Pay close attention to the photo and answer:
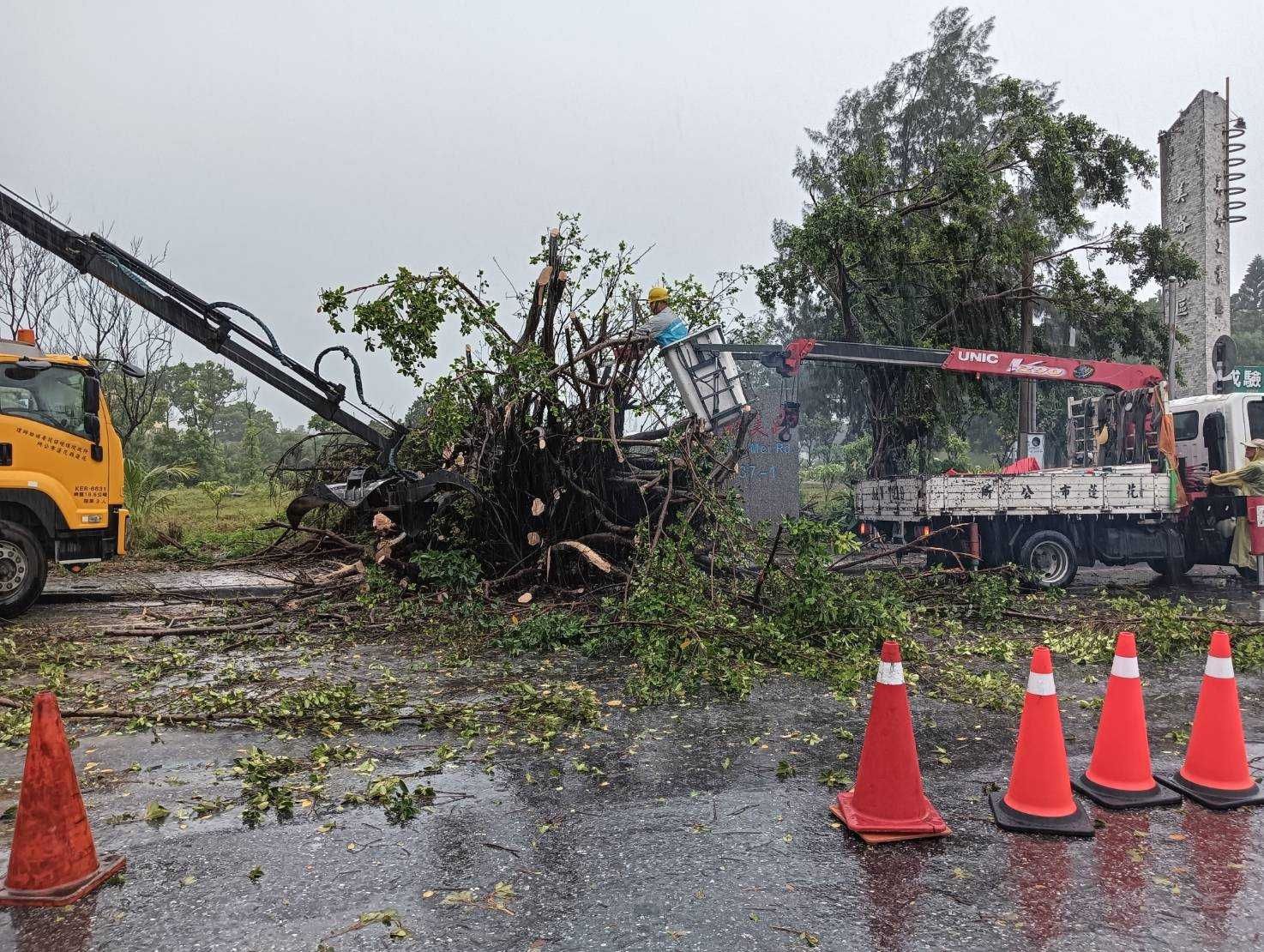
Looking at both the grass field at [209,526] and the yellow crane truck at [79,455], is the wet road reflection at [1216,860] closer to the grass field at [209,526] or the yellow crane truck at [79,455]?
the yellow crane truck at [79,455]

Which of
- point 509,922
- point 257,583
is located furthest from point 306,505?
point 509,922

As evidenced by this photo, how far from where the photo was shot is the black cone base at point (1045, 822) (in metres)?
3.79

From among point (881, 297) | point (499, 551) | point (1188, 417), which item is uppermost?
point (881, 297)

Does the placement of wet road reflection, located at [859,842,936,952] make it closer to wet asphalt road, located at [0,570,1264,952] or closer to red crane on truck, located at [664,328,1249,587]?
wet asphalt road, located at [0,570,1264,952]

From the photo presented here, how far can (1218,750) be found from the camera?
4.27 metres

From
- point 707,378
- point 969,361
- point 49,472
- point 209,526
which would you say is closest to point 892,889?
point 707,378

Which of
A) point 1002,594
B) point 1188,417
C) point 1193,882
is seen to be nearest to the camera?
point 1193,882

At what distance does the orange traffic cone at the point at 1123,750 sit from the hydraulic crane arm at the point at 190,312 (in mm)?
8358

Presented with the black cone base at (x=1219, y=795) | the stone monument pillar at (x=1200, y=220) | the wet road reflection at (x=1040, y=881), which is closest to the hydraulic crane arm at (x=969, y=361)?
the black cone base at (x=1219, y=795)

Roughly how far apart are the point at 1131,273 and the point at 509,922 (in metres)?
22.4

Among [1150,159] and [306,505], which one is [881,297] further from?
[306,505]

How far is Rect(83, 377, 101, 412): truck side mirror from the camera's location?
9.84m

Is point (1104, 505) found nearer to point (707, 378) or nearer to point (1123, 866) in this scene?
point (707, 378)

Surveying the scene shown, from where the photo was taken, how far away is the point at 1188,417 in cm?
1227
